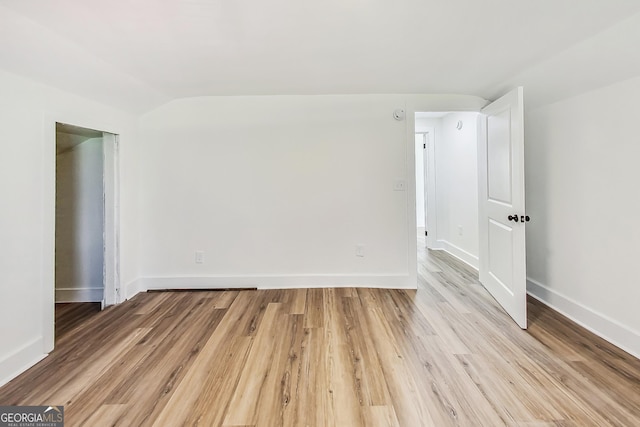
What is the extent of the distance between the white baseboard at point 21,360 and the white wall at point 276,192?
1.22m

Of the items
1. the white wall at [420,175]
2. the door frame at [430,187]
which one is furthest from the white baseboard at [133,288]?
the white wall at [420,175]

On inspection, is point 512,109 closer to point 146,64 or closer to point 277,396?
point 277,396

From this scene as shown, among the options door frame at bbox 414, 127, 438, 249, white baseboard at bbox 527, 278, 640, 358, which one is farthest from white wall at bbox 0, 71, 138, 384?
door frame at bbox 414, 127, 438, 249

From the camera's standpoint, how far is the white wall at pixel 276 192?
2.95 m

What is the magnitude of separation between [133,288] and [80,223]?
0.81m

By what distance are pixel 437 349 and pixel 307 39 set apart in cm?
217

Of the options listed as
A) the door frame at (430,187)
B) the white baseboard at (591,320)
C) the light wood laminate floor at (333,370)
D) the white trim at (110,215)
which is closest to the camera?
the light wood laminate floor at (333,370)

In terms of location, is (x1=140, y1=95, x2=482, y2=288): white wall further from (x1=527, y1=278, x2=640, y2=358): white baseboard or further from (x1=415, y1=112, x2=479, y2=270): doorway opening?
(x1=415, y1=112, x2=479, y2=270): doorway opening

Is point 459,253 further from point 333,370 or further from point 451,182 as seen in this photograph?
point 333,370

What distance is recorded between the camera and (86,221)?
277 centimetres

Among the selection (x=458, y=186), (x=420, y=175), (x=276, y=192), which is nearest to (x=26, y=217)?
(x=276, y=192)

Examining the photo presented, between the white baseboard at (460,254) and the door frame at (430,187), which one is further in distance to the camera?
the door frame at (430,187)

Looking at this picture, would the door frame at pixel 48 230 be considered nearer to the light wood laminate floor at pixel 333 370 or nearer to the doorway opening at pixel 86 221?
the light wood laminate floor at pixel 333 370

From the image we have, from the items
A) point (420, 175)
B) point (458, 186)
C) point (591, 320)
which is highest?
point (420, 175)
